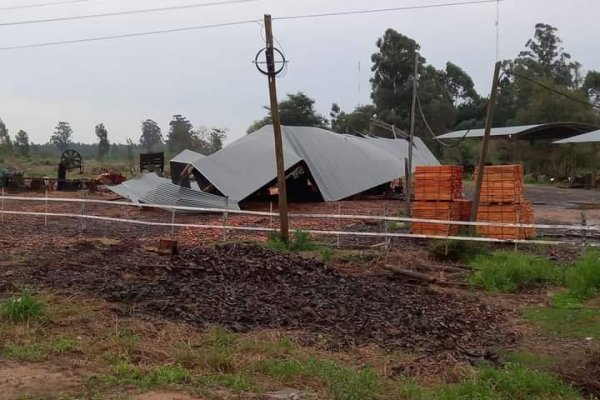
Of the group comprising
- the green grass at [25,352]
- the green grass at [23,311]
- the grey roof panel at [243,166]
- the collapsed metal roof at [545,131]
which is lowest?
the green grass at [25,352]

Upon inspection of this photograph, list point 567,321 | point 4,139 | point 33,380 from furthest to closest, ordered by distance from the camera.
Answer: point 4,139
point 567,321
point 33,380

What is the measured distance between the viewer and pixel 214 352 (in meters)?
6.20

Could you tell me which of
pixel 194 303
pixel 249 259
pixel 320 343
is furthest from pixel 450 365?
pixel 249 259

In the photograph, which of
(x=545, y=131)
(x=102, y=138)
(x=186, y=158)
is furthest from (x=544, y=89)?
(x=102, y=138)

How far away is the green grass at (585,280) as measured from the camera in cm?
993

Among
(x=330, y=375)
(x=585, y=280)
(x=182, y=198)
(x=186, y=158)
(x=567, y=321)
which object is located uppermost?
(x=186, y=158)

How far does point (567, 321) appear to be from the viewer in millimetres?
8578

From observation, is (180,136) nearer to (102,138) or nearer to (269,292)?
(102,138)

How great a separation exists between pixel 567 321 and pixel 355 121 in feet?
197

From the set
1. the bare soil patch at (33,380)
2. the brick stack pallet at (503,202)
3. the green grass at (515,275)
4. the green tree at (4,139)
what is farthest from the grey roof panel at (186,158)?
the green tree at (4,139)

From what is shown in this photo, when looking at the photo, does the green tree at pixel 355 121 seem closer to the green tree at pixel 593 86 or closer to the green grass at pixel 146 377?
the green tree at pixel 593 86

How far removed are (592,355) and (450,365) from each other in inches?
56.0

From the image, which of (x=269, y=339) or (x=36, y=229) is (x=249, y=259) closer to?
(x=269, y=339)

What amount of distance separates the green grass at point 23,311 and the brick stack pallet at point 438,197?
1063cm
